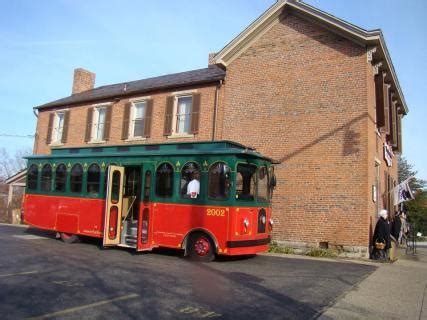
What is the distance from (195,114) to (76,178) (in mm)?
5956

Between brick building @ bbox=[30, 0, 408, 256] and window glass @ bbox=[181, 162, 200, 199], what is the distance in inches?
184

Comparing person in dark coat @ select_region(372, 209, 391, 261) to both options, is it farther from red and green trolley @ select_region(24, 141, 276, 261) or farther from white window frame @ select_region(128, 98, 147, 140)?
white window frame @ select_region(128, 98, 147, 140)

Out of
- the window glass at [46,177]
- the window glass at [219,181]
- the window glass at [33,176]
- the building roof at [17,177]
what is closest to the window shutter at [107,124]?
the window glass at [33,176]

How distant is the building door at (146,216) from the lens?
11172mm

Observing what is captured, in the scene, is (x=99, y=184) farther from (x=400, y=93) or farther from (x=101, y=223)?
(x=400, y=93)

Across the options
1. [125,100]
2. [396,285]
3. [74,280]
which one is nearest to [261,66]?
[125,100]

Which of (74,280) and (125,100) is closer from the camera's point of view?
(74,280)

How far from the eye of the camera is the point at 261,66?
51.7ft

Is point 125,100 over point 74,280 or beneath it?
over

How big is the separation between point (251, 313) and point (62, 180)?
969cm

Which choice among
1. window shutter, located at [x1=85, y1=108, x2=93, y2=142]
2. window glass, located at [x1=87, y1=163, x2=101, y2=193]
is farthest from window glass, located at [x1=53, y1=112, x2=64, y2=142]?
window glass, located at [x1=87, y1=163, x2=101, y2=193]

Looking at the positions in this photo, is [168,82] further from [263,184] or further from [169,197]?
[263,184]

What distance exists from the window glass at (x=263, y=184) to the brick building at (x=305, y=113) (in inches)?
125

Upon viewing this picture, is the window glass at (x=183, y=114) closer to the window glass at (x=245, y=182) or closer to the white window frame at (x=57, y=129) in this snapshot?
the window glass at (x=245, y=182)
